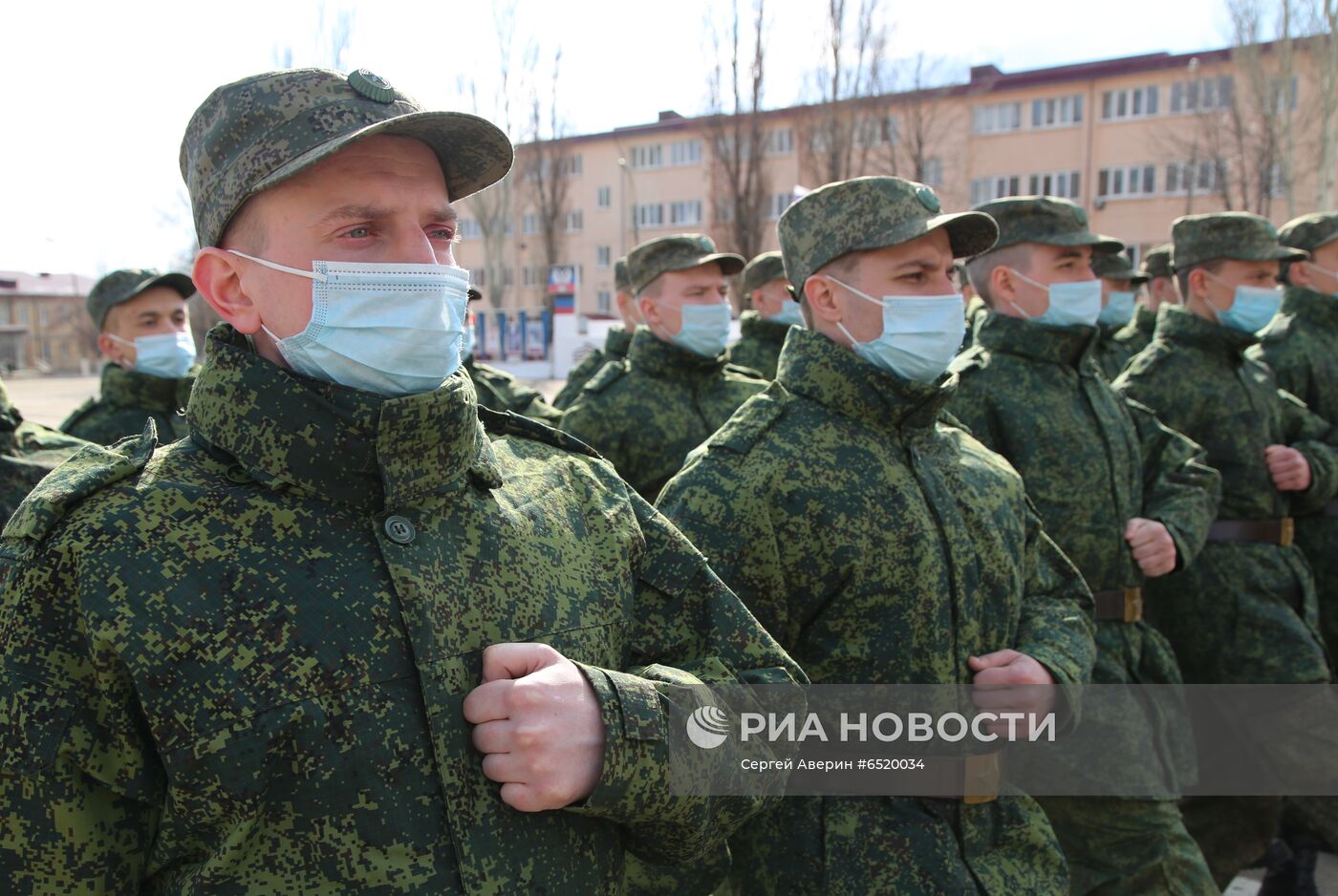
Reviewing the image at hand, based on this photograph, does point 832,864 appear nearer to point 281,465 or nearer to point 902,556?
point 902,556

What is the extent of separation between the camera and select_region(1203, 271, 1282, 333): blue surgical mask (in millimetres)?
5160

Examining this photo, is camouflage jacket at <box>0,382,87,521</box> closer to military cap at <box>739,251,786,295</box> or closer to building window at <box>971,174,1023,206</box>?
military cap at <box>739,251,786,295</box>

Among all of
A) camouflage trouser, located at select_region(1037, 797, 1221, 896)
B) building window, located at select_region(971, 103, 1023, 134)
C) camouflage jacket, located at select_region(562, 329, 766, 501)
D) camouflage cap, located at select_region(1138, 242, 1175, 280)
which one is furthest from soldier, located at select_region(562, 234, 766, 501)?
building window, located at select_region(971, 103, 1023, 134)

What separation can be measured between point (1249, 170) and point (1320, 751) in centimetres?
3309

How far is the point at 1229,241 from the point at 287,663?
17.6 feet

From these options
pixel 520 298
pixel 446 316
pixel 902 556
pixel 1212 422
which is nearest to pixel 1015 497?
pixel 902 556

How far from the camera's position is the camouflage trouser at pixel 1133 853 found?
131 inches

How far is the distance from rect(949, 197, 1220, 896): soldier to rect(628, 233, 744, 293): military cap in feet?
6.78

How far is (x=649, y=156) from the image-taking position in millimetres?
52250

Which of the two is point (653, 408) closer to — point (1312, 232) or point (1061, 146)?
point (1312, 232)

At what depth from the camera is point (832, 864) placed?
2.43 m

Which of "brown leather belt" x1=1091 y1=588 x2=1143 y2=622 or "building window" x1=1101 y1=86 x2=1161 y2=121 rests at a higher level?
"building window" x1=1101 y1=86 x2=1161 y2=121

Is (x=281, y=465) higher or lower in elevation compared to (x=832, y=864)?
higher

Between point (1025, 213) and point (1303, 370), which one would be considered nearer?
point (1025, 213)
